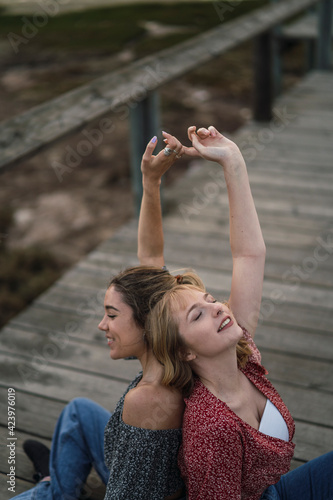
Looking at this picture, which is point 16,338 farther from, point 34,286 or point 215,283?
point 34,286

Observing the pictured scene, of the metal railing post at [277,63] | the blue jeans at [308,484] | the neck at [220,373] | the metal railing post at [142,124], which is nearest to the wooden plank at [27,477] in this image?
the blue jeans at [308,484]

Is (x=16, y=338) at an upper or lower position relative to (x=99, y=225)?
upper

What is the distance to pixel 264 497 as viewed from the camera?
1.61 m

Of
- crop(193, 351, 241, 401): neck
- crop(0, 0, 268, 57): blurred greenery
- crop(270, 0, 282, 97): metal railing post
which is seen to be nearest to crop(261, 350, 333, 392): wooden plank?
crop(193, 351, 241, 401): neck

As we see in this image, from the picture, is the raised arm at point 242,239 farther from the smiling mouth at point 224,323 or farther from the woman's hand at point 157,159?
the smiling mouth at point 224,323

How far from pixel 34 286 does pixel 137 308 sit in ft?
10.4

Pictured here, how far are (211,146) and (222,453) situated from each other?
0.76 metres

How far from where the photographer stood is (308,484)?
1665 millimetres

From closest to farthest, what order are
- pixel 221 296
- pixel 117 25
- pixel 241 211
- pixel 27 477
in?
pixel 241 211
pixel 27 477
pixel 221 296
pixel 117 25

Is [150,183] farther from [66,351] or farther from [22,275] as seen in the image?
[22,275]

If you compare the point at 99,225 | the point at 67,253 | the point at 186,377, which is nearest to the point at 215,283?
the point at 186,377

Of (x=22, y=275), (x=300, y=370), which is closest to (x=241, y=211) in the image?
(x=300, y=370)

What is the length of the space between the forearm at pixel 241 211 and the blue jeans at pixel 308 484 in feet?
1.95

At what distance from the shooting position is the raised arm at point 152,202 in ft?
5.37
